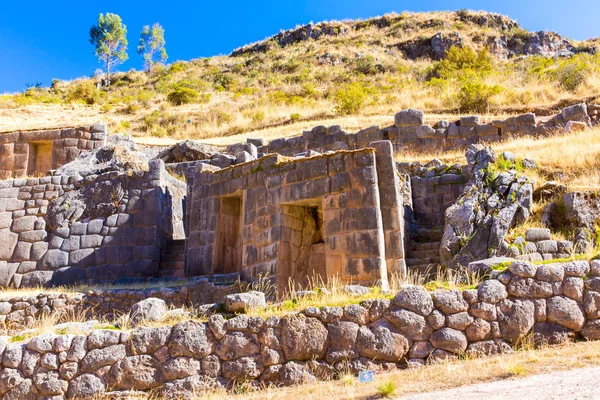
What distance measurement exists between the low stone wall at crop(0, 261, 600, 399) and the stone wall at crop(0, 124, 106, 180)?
1298 cm

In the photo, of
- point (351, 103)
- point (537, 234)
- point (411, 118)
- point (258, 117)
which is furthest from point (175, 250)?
point (258, 117)

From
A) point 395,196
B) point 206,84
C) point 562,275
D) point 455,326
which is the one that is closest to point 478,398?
point 455,326

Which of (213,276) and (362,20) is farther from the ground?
(362,20)

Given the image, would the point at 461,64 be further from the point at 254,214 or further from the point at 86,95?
the point at 254,214

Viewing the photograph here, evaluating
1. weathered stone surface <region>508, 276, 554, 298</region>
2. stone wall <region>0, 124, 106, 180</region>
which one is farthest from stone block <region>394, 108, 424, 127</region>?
weathered stone surface <region>508, 276, 554, 298</region>

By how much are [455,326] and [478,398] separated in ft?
5.67

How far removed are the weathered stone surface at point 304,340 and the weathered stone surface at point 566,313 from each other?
260 cm

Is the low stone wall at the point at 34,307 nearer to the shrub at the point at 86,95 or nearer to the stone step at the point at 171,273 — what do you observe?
the stone step at the point at 171,273

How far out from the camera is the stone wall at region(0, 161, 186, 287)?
578 inches

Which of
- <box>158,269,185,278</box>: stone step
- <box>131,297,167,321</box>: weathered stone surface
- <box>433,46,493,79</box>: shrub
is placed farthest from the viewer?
<box>433,46,493,79</box>: shrub

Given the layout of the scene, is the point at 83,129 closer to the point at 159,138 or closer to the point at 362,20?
the point at 159,138

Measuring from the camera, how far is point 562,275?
7.32 m

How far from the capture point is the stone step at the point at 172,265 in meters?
14.7

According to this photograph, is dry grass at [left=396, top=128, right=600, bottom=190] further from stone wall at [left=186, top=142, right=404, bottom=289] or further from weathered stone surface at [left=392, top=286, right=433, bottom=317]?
weathered stone surface at [left=392, top=286, right=433, bottom=317]
